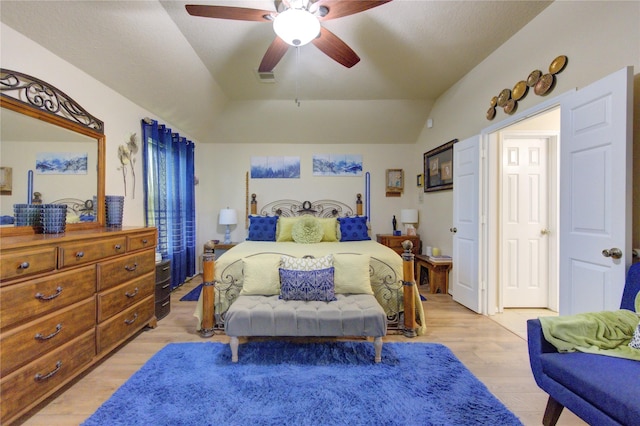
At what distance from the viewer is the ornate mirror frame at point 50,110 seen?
176 centimetres

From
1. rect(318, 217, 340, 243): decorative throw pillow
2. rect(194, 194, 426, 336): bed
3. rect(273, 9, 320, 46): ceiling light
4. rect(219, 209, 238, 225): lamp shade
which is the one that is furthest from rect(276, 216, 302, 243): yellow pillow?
rect(273, 9, 320, 46): ceiling light

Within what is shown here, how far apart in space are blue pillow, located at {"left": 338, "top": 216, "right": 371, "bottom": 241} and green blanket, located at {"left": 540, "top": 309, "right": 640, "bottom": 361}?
2.79 meters

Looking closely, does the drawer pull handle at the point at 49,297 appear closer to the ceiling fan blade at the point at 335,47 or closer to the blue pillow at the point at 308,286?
the blue pillow at the point at 308,286

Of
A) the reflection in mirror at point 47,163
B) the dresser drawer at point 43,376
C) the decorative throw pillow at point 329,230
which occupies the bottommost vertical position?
the dresser drawer at point 43,376

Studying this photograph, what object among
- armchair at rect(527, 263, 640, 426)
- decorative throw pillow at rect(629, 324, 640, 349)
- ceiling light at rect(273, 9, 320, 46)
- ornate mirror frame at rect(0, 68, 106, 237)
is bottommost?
armchair at rect(527, 263, 640, 426)

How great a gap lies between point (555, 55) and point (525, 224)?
192cm

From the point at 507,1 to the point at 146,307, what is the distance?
4.36 m

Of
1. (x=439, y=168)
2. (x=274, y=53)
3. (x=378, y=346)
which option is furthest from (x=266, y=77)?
(x=378, y=346)

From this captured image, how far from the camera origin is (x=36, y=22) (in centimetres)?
187

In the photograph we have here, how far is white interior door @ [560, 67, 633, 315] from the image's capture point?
162 centimetres

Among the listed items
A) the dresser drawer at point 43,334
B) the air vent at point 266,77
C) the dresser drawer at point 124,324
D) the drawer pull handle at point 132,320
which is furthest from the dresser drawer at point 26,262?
the air vent at point 266,77

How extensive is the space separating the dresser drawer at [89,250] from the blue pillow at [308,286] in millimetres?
1423

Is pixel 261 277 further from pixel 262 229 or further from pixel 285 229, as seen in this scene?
pixel 262 229

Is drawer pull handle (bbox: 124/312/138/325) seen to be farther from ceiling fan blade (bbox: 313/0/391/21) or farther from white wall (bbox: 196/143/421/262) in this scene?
ceiling fan blade (bbox: 313/0/391/21)
